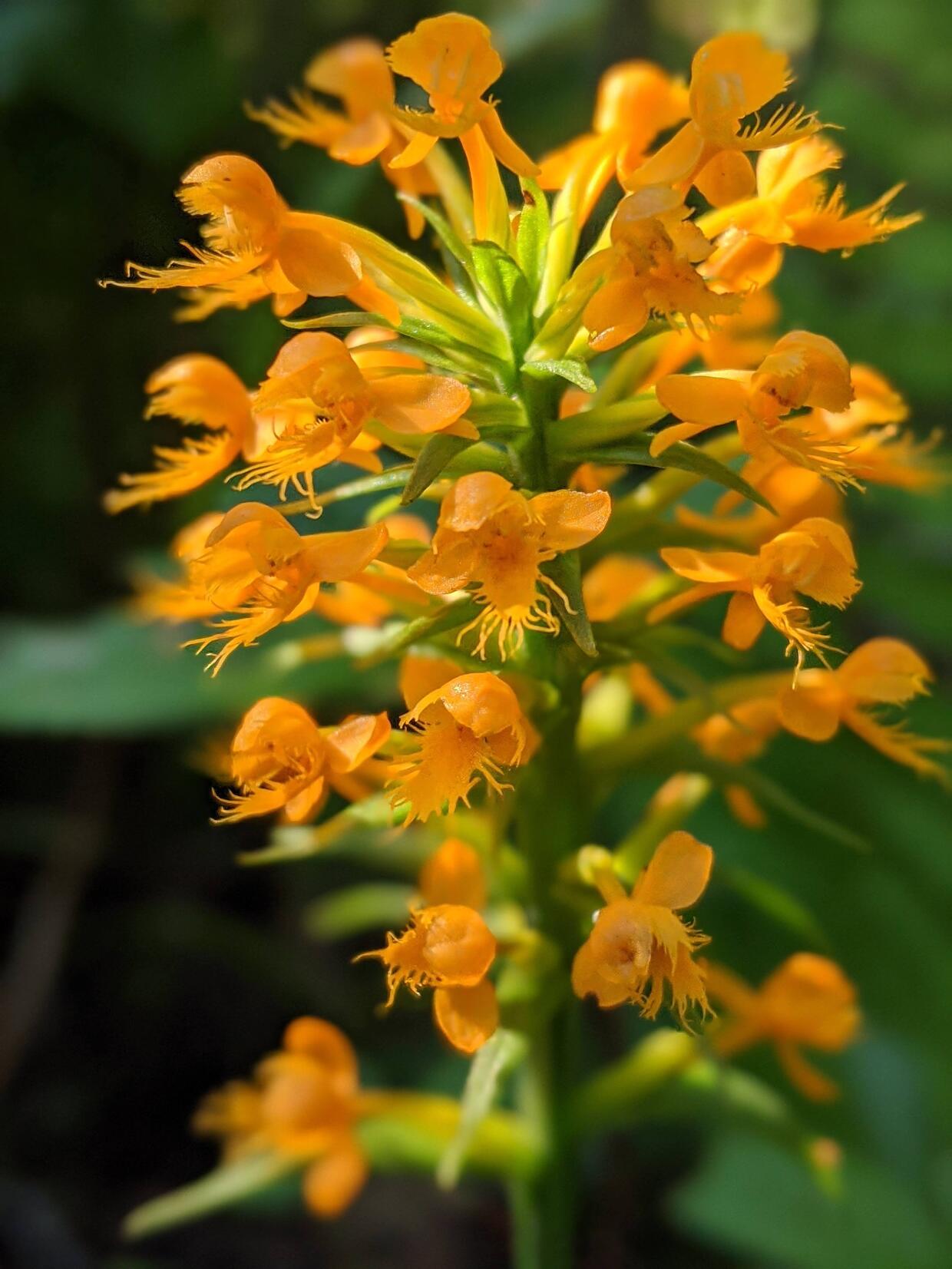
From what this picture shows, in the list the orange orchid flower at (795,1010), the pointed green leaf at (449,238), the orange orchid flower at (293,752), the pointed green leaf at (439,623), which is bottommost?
the orange orchid flower at (795,1010)

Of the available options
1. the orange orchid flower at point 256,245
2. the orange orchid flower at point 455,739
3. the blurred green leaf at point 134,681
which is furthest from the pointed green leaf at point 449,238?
the blurred green leaf at point 134,681

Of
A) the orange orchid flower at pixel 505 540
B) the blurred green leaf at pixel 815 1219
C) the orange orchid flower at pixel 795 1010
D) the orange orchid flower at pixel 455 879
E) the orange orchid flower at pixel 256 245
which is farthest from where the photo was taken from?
the blurred green leaf at pixel 815 1219

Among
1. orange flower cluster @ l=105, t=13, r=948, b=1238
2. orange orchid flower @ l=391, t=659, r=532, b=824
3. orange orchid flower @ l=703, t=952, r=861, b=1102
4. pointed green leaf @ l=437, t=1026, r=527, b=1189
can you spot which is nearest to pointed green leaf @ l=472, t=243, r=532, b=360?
orange flower cluster @ l=105, t=13, r=948, b=1238

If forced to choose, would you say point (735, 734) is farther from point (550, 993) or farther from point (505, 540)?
point (505, 540)

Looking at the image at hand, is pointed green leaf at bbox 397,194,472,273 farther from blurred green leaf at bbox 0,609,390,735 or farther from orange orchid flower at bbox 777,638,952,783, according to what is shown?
blurred green leaf at bbox 0,609,390,735

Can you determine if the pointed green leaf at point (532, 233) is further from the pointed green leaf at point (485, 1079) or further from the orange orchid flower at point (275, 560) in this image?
the pointed green leaf at point (485, 1079)

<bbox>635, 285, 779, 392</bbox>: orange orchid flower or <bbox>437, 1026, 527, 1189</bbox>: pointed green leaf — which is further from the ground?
<bbox>635, 285, 779, 392</bbox>: orange orchid flower
